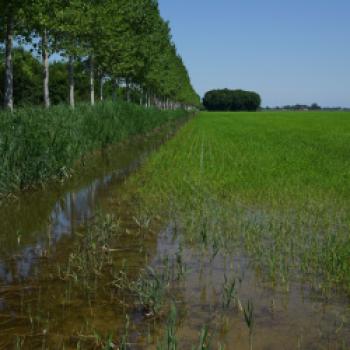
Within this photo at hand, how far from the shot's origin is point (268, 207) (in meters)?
10.4

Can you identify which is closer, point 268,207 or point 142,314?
point 142,314

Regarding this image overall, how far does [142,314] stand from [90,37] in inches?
965

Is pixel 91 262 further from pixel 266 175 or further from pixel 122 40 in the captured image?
pixel 122 40

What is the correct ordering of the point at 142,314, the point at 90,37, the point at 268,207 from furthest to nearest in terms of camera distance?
the point at 90,37 < the point at 268,207 < the point at 142,314

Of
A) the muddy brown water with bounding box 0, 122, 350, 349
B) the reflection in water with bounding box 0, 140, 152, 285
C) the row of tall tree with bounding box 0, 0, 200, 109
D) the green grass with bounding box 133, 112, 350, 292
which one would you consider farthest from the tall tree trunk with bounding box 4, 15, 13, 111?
the muddy brown water with bounding box 0, 122, 350, 349

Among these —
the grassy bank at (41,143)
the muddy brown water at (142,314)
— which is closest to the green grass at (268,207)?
the muddy brown water at (142,314)

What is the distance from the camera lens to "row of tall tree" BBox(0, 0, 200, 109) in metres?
17.2

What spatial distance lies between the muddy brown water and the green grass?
0.41m

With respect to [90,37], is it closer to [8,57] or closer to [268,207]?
[8,57]

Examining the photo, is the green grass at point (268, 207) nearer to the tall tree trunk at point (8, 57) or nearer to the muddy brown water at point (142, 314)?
the muddy brown water at point (142, 314)

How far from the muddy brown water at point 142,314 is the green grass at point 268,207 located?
1.34 feet

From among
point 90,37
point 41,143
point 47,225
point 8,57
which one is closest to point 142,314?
point 47,225

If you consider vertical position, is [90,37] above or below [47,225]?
Answer: above

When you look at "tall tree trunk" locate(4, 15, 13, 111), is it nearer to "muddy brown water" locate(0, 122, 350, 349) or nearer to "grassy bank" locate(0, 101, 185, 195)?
"grassy bank" locate(0, 101, 185, 195)
